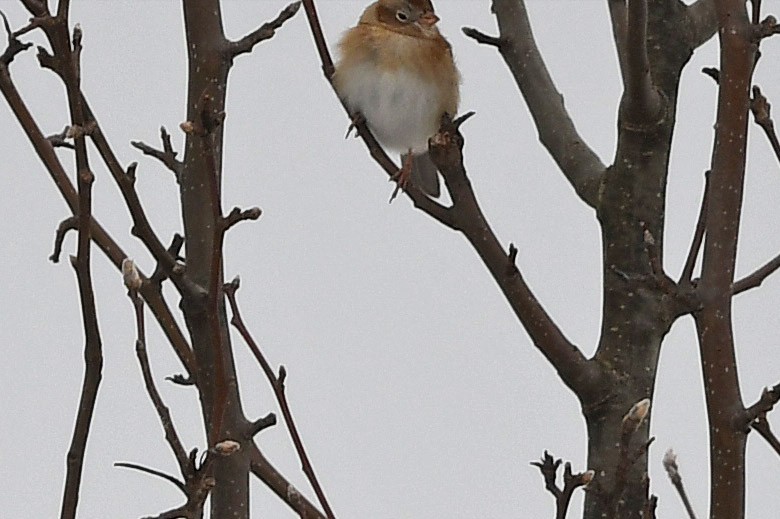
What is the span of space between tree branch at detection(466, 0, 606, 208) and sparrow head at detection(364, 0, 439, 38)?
349mm

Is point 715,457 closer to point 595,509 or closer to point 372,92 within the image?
point 595,509

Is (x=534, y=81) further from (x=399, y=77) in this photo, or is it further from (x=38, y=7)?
(x=38, y=7)

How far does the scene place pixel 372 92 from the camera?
2.15 meters

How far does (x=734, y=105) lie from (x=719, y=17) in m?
0.07

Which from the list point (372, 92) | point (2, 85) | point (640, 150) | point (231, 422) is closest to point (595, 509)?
point (231, 422)

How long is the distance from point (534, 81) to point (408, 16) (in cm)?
47

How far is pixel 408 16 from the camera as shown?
2326 mm

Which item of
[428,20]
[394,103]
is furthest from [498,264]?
[428,20]

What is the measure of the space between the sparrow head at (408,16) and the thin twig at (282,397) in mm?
1257

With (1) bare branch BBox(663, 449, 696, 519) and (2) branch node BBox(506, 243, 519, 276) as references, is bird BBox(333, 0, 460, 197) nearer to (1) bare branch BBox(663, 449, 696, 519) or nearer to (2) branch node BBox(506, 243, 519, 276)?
(2) branch node BBox(506, 243, 519, 276)

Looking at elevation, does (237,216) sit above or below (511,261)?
below

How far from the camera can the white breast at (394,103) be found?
84.4 inches

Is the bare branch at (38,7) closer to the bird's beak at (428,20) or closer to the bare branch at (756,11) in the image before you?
the bare branch at (756,11)

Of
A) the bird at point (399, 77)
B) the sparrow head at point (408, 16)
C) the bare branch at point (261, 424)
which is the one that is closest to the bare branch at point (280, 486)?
the bare branch at point (261, 424)
